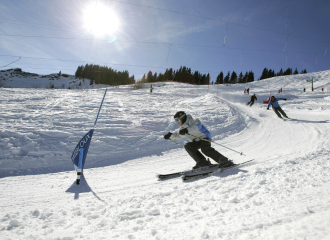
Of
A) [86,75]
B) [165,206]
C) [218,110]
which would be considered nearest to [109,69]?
[86,75]

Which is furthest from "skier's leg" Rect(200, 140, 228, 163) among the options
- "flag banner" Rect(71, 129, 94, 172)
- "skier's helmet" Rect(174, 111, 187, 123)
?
"flag banner" Rect(71, 129, 94, 172)

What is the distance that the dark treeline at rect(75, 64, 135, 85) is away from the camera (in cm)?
7831

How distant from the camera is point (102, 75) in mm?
79812

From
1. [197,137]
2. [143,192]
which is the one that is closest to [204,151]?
[197,137]

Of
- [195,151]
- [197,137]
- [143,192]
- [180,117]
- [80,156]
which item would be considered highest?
[180,117]

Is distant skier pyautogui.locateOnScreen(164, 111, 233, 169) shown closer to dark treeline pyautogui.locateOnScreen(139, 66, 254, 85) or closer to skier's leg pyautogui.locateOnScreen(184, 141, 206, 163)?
skier's leg pyautogui.locateOnScreen(184, 141, 206, 163)

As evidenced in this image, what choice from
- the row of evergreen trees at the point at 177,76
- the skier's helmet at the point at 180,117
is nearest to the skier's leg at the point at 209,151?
the skier's helmet at the point at 180,117

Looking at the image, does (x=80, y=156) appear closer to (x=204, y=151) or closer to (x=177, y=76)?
(x=204, y=151)

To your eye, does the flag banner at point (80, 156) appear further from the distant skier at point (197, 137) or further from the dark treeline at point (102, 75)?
the dark treeline at point (102, 75)

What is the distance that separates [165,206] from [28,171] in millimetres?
3756

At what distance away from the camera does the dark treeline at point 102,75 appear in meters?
78.3

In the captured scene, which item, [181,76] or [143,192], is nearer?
[143,192]

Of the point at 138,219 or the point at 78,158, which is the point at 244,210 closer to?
the point at 138,219

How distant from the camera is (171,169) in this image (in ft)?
13.4
